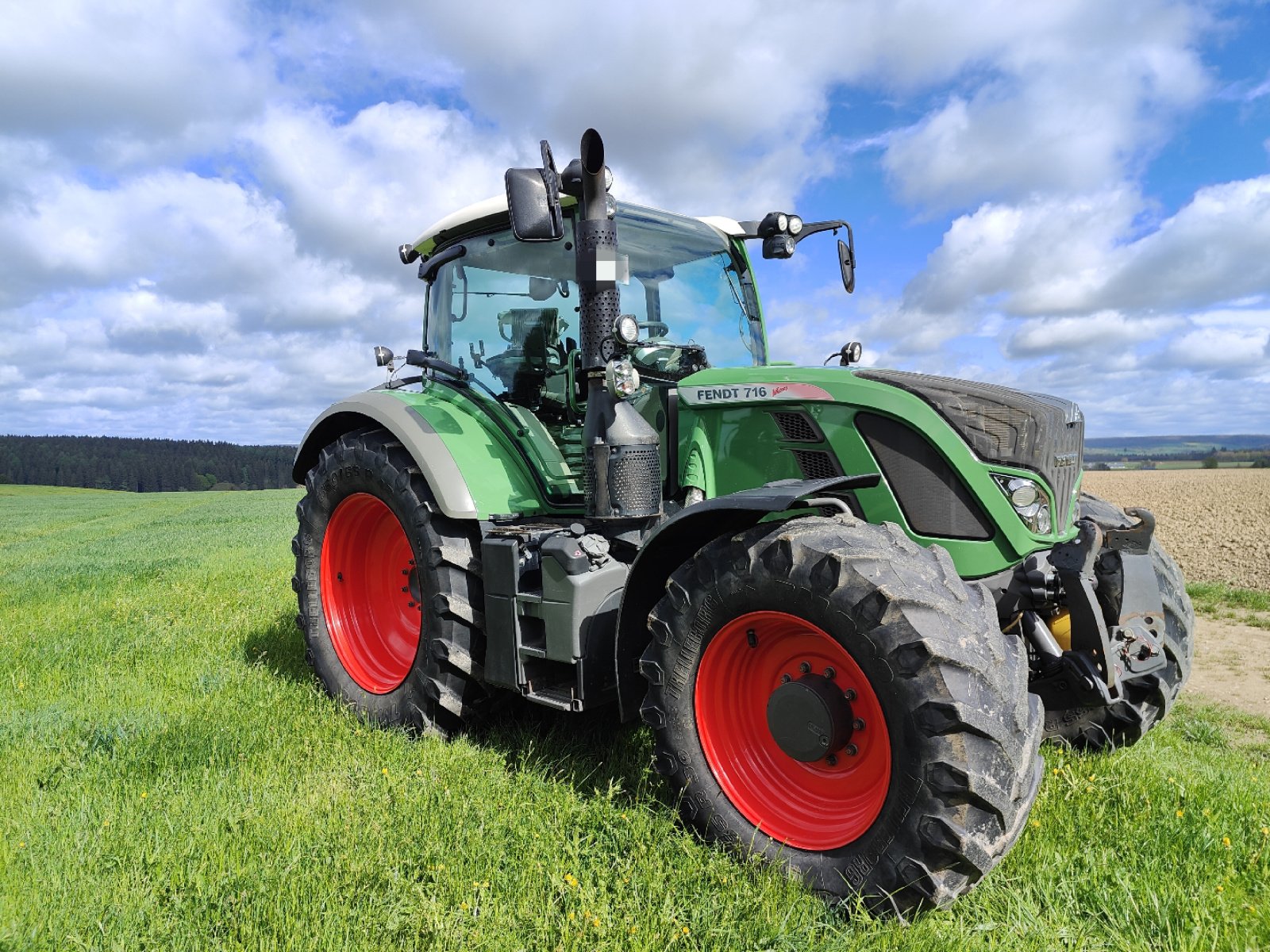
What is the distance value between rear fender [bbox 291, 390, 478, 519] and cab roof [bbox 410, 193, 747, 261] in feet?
3.10

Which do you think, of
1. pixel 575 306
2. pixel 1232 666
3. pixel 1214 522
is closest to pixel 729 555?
pixel 575 306

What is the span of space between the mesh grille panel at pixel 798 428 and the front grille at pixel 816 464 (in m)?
0.05

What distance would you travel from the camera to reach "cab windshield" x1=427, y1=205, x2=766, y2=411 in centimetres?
417

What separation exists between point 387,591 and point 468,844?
222cm

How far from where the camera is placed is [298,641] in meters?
5.86

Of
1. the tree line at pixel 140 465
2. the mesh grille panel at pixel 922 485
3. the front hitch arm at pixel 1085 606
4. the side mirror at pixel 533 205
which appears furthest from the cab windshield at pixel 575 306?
the tree line at pixel 140 465

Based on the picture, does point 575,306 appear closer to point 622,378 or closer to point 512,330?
point 512,330

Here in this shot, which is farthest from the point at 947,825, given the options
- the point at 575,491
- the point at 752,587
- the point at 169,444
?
the point at 169,444

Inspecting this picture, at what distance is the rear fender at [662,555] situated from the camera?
2986 millimetres

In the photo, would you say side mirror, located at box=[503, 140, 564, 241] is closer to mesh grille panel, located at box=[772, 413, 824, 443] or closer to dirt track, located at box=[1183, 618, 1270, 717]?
mesh grille panel, located at box=[772, 413, 824, 443]

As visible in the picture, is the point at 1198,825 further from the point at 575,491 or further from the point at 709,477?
the point at 575,491

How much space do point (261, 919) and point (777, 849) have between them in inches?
61.7

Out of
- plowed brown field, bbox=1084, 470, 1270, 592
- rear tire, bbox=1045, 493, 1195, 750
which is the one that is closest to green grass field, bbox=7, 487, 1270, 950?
rear tire, bbox=1045, 493, 1195, 750

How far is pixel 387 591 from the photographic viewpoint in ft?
16.0
